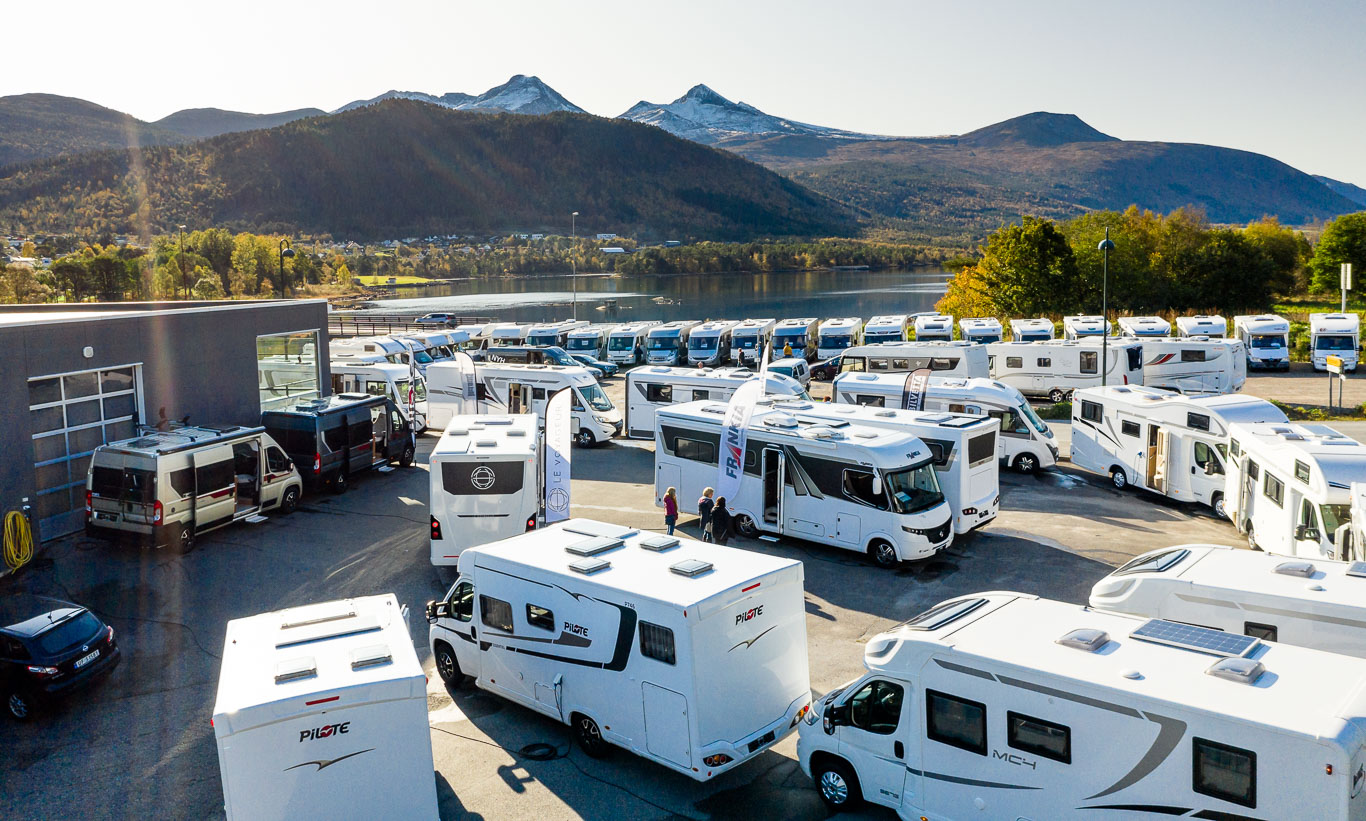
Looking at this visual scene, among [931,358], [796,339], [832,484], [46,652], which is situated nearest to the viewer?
[46,652]

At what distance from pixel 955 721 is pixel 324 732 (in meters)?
4.94

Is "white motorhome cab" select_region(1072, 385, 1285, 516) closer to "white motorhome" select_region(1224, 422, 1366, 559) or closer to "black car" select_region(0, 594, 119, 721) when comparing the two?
"white motorhome" select_region(1224, 422, 1366, 559)

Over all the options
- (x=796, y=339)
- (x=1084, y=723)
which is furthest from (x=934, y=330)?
(x=1084, y=723)

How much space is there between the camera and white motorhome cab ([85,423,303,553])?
16781 mm

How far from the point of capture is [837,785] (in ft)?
28.5

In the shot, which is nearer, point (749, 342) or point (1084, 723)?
point (1084, 723)

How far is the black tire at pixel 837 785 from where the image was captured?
8.59 meters

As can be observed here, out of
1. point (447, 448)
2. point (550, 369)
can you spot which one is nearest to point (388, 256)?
point (550, 369)

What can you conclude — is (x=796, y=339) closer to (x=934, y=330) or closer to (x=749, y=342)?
(x=749, y=342)

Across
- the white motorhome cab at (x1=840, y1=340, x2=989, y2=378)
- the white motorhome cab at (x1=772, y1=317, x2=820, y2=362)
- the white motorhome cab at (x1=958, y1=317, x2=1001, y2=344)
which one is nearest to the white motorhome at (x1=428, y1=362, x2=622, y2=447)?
the white motorhome cab at (x1=840, y1=340, x2=989, y2=378)

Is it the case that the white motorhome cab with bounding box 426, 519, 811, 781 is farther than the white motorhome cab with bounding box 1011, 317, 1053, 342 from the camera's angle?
No

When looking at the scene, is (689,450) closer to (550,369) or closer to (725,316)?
(550,369)

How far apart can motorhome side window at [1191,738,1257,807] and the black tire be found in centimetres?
291

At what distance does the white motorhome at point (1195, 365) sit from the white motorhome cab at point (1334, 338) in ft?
28.0
